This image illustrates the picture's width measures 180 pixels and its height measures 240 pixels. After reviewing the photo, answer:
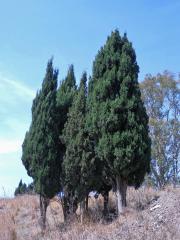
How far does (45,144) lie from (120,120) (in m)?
3.06

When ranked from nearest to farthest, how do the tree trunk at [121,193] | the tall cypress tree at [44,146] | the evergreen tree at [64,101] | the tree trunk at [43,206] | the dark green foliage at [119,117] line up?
the dark green foliage at [119,117] → the tree trunk at [121,193] → the tall cypress tree at [44,146] → the tree trunk at [43,206] → the evergreen tree at [64,101]

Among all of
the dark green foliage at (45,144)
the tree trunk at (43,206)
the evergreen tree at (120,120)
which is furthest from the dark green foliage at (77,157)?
the tree trunk at (43,206)

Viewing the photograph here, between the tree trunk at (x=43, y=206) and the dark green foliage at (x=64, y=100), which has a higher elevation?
the dark green foliage at (x=64, y=100)

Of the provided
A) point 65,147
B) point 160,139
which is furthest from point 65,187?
point 160,139

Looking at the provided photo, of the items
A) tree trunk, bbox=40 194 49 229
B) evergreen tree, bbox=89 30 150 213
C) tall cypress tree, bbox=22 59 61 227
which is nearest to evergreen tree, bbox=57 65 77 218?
tall cypress tree, bbox=22 59 61 227

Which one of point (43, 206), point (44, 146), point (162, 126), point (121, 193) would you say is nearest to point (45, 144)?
point (44, 146)

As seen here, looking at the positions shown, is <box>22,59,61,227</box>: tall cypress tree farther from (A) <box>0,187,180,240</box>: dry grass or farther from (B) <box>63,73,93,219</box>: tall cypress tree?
(A) <box>0,187,180,240</box>: dry grass

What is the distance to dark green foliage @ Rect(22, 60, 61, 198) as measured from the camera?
14836 mm

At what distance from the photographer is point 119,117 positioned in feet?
44.9

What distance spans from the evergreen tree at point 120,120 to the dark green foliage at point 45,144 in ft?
5.78

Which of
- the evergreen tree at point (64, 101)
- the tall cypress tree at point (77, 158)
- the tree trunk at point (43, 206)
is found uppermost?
the evergreen tree at point (64, 101)

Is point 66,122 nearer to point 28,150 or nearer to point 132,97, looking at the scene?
point 28,150

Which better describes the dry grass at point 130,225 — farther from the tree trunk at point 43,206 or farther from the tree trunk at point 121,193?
the tree trunk at point 43,206

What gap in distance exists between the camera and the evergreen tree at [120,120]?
1335cm
